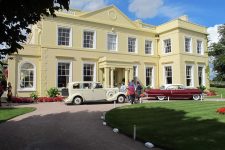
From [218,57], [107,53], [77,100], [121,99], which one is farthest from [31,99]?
[218,57]

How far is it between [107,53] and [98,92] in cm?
848

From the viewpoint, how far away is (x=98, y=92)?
2053cm

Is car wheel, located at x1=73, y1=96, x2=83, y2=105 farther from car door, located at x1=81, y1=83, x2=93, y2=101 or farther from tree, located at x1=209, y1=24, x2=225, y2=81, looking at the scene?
tree, located at x1=209, y1=24, x2=225, y2=81

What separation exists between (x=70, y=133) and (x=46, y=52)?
16.6 meters

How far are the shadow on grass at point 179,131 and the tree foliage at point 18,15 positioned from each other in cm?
447

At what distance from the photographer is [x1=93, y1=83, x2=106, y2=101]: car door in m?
20.4

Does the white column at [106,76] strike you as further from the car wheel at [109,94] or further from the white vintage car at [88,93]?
the car wheel at [109,94]

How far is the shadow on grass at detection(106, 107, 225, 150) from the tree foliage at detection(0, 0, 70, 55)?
4.47 m

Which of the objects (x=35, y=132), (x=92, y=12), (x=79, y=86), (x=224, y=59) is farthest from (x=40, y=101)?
(x=224, y=59)

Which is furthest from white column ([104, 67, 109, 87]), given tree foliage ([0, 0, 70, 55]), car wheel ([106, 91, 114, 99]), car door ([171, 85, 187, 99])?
tree foliage ([0, 0, 70, 55])

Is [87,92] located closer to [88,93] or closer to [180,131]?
[88,93]

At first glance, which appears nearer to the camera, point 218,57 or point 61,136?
point 61,136

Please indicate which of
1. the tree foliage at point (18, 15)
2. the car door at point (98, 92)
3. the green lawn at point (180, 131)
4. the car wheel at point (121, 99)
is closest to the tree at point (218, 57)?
the car wheel at point (121, 99)

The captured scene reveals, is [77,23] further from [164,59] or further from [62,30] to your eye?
[164,59]
